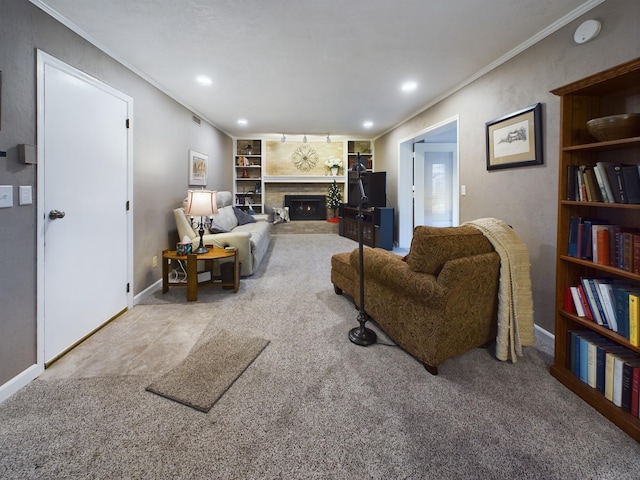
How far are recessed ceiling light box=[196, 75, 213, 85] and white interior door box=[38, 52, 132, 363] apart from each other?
84 cm

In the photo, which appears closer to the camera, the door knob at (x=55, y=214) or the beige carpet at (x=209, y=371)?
the beige carpet at (x=209, y=371)

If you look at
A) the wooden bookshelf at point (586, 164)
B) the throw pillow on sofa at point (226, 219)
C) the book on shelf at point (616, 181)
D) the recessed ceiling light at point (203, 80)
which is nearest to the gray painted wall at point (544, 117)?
the wooden bookshelf at point (586, 164)

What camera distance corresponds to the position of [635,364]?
1433mm

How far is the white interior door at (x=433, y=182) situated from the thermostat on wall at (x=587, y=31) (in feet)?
11.6

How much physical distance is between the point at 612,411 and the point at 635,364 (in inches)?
10.3

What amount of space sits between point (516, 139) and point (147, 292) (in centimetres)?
399

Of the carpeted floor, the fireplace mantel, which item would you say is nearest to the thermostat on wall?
the carpeted floor

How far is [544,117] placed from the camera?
237cm

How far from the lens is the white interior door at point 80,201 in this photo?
1.98 meters

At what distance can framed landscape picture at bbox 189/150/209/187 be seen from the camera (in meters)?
A: 4.52

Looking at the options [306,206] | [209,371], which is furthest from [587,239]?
[306,206]

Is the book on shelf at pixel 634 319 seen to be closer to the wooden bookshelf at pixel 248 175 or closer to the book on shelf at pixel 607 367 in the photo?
the book on shelf at pixel 607 367

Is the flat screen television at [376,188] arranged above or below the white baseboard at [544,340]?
above

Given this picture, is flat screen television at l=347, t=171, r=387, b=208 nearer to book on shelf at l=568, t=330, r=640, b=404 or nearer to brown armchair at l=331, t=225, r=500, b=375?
brown armchair at l=331, t=225, r=500, b=375
